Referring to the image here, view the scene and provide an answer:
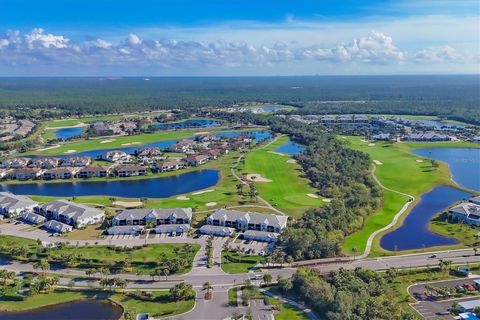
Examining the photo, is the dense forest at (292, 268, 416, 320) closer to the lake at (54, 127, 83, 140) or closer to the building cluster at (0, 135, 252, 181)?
the building cluster at (0, 135, 252, 181)

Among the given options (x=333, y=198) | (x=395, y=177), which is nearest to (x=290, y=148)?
(x=395, y=177)

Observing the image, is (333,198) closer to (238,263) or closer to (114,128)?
(238,263)

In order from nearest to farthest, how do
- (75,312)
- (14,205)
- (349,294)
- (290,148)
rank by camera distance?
(349,294)
(75,312)
(14,205)
(290,148)

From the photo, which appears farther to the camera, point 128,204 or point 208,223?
point 128,204

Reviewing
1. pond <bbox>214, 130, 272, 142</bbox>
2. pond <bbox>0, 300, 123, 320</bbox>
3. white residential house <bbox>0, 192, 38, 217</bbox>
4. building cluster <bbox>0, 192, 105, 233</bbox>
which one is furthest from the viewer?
pond <bbox>214, 130, 272, 142</bbox>

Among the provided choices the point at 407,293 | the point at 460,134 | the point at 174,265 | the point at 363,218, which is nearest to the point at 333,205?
the point at 363,218

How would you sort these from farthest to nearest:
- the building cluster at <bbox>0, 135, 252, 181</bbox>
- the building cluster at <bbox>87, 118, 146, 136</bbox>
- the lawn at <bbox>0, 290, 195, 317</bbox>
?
the building cluster at <bbox>87, 118, 146, 136</bbox> < the building cluster at <bbox>0, 135, 252, 181</bbox> < the lawn at <bbox>0, 290, 195, 317</bbox>

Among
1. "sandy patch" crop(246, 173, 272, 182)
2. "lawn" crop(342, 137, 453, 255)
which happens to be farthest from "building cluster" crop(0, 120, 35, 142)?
"lawn" crop(342, 137, 453, 255)

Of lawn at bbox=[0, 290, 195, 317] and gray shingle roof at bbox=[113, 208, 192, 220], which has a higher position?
gray shingle roof at bbox=[113, 208, 192, 220]
